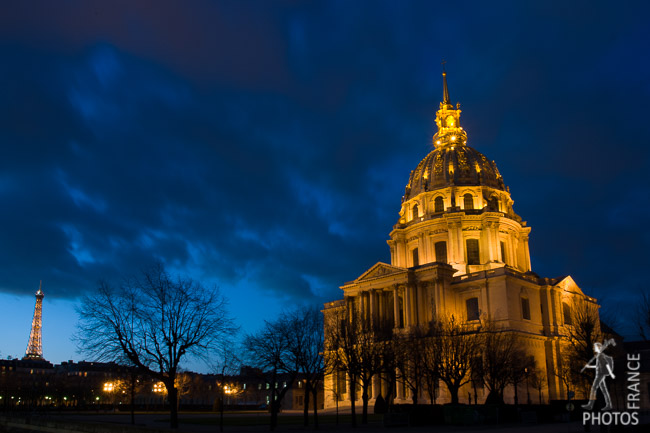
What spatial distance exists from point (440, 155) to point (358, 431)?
6664 cm

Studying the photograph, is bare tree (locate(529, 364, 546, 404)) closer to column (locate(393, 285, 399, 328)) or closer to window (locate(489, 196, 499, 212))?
column (locate(393, 285, 399, 328))

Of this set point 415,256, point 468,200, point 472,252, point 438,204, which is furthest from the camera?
point 415,256

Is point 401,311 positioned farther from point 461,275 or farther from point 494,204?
point 494,204

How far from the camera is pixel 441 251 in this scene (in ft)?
276

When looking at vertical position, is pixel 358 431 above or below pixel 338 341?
below

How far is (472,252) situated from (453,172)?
44.0 ft

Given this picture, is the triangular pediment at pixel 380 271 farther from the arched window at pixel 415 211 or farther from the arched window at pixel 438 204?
the arched window at pixel 415 211

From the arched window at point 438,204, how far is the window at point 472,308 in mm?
18144

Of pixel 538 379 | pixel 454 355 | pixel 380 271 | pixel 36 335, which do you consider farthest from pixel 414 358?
pixel 36 335

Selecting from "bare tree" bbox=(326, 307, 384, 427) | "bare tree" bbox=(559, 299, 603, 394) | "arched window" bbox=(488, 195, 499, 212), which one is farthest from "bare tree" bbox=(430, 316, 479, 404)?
"arched window" bbox=(488, 195, 499, 212)

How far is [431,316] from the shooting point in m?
71.8

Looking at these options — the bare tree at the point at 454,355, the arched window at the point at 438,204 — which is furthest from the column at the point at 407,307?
the bare tree at the point at 454,355

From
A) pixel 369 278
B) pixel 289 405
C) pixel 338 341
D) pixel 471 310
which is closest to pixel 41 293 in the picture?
pixel 289 405

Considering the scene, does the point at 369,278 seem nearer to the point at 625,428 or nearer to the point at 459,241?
the point at 459,241
